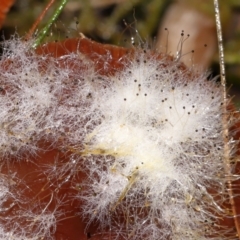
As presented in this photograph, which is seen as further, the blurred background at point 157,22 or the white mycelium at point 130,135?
the blurred background at point 157,22

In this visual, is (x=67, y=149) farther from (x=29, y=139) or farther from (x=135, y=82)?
(x=135, y=82)

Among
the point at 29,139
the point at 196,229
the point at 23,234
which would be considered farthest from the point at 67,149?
the point at 196,229

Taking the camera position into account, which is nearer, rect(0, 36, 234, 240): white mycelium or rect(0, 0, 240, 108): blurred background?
rect(0, 36, 234, 240): white mycelium

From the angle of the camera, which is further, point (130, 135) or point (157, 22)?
point (157, 22)
